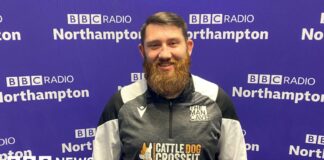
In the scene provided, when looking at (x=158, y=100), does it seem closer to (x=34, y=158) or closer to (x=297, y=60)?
(x=297, y=60)

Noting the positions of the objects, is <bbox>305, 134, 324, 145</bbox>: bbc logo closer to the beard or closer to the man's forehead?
the beard

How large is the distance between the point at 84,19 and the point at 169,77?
77 centimetres

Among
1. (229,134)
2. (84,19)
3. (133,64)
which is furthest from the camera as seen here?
(133,64)

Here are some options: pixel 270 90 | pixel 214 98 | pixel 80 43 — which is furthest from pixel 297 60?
pixel 80 43

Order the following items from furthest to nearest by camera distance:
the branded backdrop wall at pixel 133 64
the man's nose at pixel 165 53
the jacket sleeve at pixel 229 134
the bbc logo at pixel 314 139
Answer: the bbc logo at pixel 314 139
the branded backdrop wall at pixel 133 64
the jacket sleeve at pixel 229 134
the man's nose at pixel 165 53

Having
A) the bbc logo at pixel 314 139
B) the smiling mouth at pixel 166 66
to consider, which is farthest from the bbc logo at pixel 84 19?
the bbc logo at pixel 314 139

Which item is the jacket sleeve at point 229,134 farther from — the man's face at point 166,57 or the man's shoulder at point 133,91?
the man's shoulder at point 133,91

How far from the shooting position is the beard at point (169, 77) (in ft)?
4.15

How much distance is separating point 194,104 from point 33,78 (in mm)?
1085

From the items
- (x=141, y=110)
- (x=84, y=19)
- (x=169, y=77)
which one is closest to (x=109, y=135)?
(x=141, y=110)

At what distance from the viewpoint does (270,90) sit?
180 centimetres

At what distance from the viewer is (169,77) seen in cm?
127

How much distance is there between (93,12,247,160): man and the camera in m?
1.26

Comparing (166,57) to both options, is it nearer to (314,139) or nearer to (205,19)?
(205,19)
